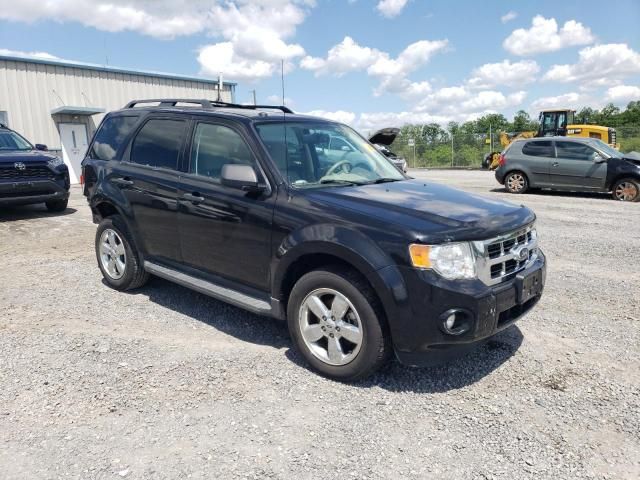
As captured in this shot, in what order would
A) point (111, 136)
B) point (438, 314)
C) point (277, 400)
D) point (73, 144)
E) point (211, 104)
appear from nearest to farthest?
point (438, 314) < point (277, 400) < point (211, 104) < point (111, 136) < point (73, 144)

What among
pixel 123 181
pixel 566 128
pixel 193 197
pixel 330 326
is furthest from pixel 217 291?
pixel 566 128

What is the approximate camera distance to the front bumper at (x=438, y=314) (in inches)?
121

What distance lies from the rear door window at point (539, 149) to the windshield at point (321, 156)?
1069 cm

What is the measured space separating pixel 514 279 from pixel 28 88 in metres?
20.5

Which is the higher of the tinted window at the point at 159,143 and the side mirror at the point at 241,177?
the tinted window at the point at 159,143

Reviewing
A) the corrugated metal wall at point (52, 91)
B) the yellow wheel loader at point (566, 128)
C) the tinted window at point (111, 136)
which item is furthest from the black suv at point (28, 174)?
the yellow wheel loader at point (566, 128)

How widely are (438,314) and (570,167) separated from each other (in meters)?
12.2

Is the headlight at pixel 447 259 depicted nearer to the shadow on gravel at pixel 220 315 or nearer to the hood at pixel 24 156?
the shadow on gravel at pixel 220 315

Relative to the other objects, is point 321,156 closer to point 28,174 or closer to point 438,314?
point 438,314

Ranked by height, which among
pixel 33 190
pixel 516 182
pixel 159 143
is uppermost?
pixel 159 143

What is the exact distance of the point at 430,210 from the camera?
11.2 ft

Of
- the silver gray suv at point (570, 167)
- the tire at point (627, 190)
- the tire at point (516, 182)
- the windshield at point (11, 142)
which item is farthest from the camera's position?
the tire at point (516, 182)

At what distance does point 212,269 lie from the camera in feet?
14.0

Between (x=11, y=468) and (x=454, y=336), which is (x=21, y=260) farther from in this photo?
A: (x=454, y=336)
